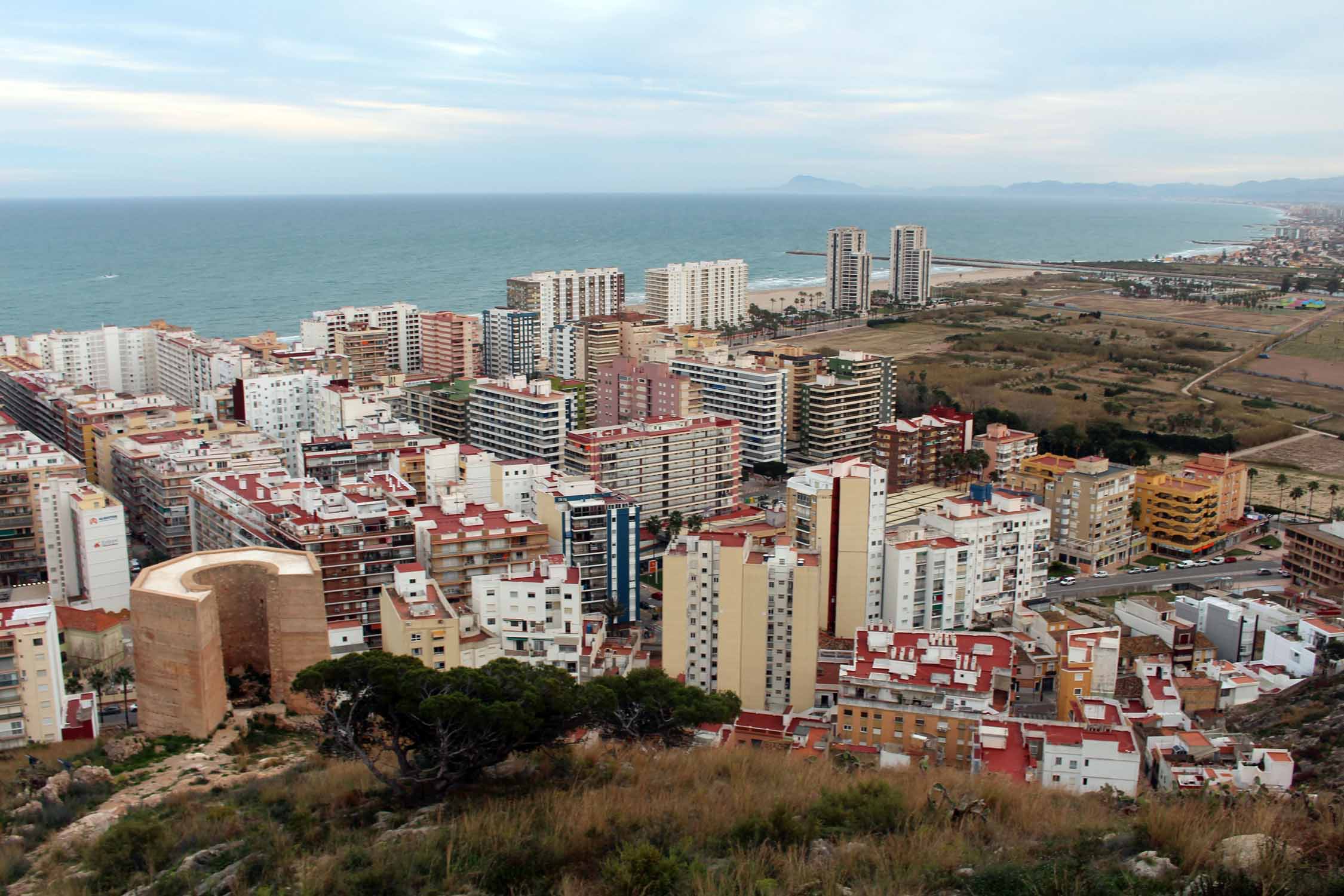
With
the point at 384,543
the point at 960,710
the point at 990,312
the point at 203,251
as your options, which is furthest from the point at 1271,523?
the point at 203,251

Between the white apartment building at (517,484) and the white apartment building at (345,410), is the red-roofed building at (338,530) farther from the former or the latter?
the white apartment building at (345,410)

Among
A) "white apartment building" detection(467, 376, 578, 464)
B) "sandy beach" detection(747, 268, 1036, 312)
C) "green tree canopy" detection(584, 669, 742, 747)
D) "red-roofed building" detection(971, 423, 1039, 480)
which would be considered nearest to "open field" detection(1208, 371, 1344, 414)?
"red-roofed building" detection(971, 423, 1039, 480)

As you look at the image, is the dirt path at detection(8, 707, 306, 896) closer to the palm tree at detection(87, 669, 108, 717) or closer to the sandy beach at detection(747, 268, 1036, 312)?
the palm tree at detection(87, 669, 108, 717)

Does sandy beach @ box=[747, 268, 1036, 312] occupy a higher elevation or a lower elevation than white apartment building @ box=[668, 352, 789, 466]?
higher

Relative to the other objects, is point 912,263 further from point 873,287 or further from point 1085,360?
point 1085,360

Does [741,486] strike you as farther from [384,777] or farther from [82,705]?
[384,777]

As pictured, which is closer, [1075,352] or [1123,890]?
[1123,890]
